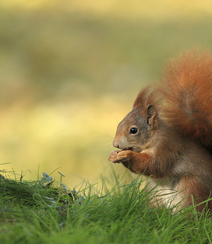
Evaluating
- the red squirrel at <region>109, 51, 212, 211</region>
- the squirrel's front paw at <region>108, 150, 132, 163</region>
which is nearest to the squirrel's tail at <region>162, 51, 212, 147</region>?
the red squirrel at <region>109, 51, 212, 211</region>

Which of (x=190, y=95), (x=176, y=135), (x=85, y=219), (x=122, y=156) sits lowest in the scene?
(x=85, y=219)

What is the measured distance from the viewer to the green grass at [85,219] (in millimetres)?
776

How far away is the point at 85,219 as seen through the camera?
36.4 inches

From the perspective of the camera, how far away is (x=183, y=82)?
138 cm

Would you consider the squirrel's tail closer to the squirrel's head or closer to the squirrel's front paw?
the squirrel's head

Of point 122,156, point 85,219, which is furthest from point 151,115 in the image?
point 85,219

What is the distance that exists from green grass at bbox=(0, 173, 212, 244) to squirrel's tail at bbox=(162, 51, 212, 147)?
37 cm

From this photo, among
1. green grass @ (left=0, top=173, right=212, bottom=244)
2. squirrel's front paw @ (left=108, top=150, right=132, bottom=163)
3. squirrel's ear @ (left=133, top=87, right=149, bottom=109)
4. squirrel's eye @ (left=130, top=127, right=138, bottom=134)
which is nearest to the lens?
green grass @ (left=0, top=173, right=212, bottom=244)

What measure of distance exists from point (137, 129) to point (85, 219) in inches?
22.4

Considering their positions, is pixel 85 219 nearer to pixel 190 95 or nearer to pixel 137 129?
pixel 137 129

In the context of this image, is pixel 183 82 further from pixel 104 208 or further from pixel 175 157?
pixel 104 208

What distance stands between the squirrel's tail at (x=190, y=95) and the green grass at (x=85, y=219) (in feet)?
1.21

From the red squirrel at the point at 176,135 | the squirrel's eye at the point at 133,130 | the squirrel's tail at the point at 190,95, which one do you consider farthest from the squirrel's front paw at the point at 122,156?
the squirrel's tail at the point at 190,95

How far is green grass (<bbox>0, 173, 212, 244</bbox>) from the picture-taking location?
776 millimetres
